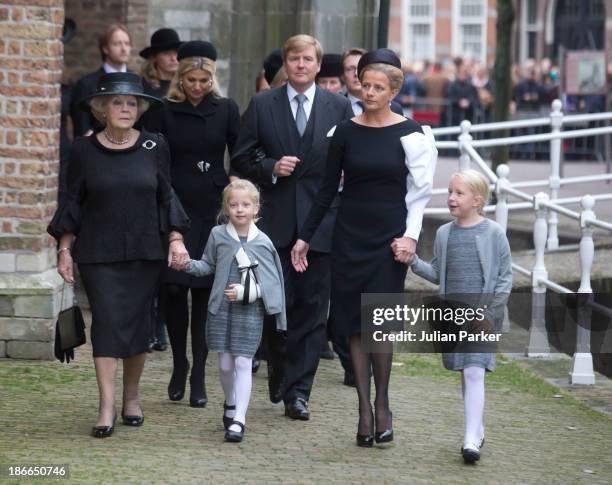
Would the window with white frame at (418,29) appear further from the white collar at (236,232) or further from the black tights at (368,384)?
the black tights at (368,384)

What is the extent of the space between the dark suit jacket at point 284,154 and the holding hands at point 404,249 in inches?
37.7

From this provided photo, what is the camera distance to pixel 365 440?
7.75m

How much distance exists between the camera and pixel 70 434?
7.83 meters

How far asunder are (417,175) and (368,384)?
1.02 m

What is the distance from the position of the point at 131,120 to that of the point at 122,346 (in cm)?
110

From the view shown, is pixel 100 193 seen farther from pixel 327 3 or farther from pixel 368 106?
pixel 327 3

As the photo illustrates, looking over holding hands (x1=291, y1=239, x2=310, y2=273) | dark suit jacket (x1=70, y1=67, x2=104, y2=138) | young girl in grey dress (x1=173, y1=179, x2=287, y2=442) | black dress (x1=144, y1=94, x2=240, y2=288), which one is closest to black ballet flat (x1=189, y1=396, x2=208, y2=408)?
young girl in grey dress (x1=173, y1=179, x2=287, y2=442)

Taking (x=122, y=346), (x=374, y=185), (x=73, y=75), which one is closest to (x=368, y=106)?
(x=374, y=185)

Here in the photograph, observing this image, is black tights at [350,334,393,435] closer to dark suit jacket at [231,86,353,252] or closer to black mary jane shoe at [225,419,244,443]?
black mary jane shoe at [225,419,244,443]

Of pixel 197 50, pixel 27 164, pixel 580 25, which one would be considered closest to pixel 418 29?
pixel 580 25

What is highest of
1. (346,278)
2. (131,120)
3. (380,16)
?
(380,16)

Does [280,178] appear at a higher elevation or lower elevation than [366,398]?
higher

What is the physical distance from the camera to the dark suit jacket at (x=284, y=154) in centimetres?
867

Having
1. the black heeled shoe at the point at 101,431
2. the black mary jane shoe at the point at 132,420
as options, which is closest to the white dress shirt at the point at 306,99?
the black mary jane shoe at the point at 132,420
